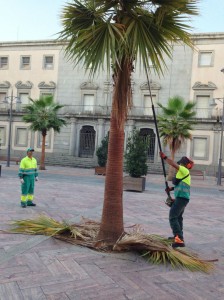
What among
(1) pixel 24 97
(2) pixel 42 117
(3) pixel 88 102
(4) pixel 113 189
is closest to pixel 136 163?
(4) pixel 113 189

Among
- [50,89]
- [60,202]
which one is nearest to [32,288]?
[60,202]

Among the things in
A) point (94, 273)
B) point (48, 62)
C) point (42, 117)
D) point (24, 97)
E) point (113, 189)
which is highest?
point (48, 62)

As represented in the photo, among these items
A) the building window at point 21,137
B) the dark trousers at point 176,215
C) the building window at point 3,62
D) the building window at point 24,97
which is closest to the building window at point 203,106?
the building window at point 24,97

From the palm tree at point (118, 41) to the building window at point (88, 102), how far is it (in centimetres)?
2683

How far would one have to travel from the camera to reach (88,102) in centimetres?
3269

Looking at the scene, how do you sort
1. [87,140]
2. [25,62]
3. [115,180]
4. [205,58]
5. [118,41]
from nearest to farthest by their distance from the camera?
[118,41] → [115,180] → [205,58] → [87,140] → [25,62]

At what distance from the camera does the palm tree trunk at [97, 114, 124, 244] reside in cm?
558

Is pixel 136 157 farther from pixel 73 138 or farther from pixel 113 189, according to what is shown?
pixel 73 138

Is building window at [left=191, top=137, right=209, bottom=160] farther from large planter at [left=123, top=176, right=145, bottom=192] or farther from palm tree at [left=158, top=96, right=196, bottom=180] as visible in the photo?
large planter at [left=123, top=176, right=145, bottom=192]

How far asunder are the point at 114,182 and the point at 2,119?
31.3m

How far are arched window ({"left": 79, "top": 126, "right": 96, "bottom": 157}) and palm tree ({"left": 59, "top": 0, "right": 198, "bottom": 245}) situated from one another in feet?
87.7

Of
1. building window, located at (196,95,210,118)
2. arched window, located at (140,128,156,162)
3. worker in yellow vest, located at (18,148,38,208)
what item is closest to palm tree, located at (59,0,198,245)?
worker in yellow vest, located at (18,148,38,208)

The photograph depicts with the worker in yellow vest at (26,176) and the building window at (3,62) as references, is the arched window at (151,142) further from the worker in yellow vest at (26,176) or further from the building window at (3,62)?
the worker in yellow vest at (26,176)

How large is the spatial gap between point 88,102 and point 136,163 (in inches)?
776
